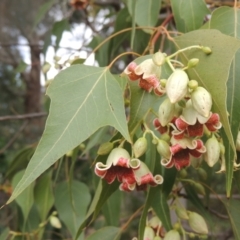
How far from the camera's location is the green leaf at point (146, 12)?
3.62 feet

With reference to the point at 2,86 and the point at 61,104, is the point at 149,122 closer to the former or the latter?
the point at 61,104

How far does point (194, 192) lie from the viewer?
1086 millimetres

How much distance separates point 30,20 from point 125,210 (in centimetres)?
197

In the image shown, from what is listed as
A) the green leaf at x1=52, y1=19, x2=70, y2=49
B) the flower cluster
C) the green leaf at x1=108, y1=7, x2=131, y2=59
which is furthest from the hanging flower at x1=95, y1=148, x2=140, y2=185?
the green leaf at x1=52, y1=19, x2=70, y2=49

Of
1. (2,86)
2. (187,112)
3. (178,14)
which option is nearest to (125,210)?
(2,86)

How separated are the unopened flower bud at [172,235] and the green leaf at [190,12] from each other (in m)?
0.40

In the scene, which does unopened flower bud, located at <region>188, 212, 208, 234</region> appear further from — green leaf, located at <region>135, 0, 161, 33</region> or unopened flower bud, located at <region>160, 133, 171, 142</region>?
green leaf, located at <region>135, 0, 161, 33</region>

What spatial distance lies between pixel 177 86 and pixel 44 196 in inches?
30.7

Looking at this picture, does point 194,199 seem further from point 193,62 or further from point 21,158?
point 21,158

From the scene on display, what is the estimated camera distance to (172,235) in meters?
0.86

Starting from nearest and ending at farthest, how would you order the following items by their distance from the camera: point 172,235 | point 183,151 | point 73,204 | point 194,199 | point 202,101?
point 202,101, point 183,151, point 172,235, point 194,199, point 73,204

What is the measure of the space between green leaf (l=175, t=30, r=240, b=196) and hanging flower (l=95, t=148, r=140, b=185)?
0.15 m

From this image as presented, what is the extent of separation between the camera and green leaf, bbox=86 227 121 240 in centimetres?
102

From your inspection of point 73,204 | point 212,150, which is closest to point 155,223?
point 212,150
